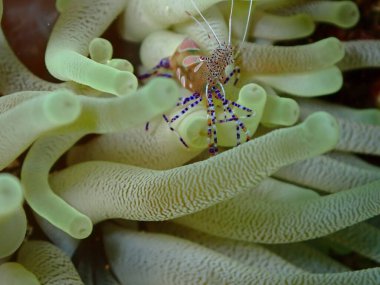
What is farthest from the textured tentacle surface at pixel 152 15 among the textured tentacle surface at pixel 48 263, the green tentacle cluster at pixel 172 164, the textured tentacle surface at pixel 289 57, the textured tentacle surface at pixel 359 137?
the textured tentacle surface at pixel 48 263

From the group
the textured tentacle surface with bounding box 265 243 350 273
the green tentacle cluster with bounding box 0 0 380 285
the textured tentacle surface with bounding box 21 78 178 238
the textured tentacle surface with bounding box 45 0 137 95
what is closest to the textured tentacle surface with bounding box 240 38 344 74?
the green tentacle cluster with bounding box 0 0 380 285

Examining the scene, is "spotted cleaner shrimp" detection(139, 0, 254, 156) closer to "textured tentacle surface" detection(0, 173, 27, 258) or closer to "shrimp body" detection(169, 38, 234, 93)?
"shrimp body" detection(169, 38, 234, 93)

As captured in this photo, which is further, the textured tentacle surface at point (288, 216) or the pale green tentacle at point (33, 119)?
the textured tentacle surface at point (288, 216)

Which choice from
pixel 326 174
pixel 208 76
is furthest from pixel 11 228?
pixel 208 76

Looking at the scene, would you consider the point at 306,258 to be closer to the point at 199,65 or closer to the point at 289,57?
the point at 289,57

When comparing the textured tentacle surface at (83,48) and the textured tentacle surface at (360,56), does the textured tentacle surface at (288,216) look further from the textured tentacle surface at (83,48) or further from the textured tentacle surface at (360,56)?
the textured tentacle surface at (360,56)

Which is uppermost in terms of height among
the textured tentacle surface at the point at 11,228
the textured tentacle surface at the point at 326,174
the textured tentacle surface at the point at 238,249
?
the textured tentacle surface at the point at 11,228
